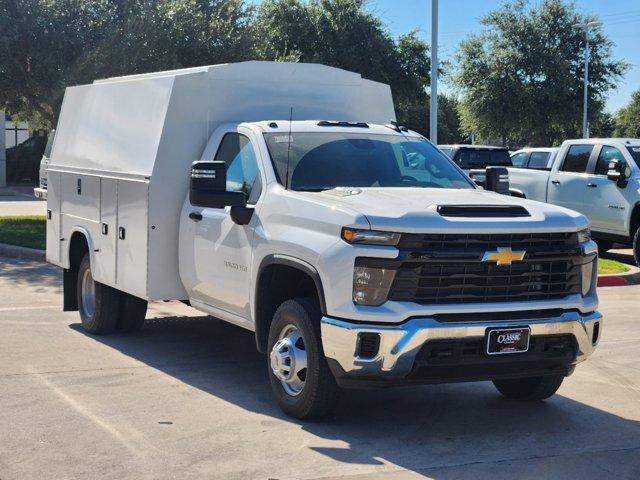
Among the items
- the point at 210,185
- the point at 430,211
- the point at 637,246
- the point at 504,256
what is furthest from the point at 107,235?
the point at 637,246

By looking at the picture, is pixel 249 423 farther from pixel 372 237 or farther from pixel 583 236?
pixel 583 236

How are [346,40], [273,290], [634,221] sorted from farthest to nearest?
[346,40] < [634,221] < [273,290]

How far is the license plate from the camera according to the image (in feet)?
20.1

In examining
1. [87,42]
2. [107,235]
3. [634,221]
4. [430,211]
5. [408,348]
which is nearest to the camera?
[408,348]

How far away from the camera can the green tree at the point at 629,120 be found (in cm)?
8112

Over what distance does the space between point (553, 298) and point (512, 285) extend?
0.35 m

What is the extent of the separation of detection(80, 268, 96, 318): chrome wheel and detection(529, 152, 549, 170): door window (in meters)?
12.3

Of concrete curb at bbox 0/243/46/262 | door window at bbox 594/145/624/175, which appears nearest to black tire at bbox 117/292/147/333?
concrete curb at bbox 0/243/46/262

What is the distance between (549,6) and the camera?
42094mm

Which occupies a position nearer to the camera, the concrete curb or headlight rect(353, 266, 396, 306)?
headlight rect(353, 266, 396, 306)

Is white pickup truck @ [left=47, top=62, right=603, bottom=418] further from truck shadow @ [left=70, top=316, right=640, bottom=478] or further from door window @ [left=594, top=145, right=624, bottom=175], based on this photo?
door window @ [left=594, top=145, right=624, bottom=175]

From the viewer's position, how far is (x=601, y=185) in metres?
16.4

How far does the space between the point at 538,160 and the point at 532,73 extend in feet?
73.2

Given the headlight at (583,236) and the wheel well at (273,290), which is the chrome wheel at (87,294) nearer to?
the wheel well at (273,290)
